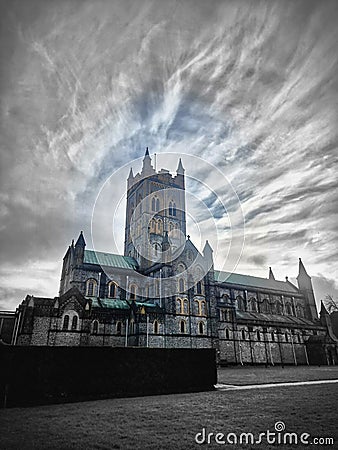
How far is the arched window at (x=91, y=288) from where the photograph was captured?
4366 centimetres

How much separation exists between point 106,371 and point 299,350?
49285 mm

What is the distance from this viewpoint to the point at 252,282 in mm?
65188

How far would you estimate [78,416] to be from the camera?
→ 31.7 feet

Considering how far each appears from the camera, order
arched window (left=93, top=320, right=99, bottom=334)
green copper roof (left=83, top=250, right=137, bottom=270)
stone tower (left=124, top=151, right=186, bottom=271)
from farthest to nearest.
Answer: stone tower (left=124, top=151, right=186, bottom=271) < green copper roof (left=83, top=250, right=137, bottom=270) < arched window (left=93, top=320, right=99, bottom=334)

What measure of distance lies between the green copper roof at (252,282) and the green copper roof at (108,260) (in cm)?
1798

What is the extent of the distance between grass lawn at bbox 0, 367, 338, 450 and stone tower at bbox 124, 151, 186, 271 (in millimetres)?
39509

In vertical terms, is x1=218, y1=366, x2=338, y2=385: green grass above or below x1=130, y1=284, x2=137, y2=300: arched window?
below

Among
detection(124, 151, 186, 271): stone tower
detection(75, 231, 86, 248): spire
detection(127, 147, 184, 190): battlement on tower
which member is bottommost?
detection(75, 231, 86, 248): spire

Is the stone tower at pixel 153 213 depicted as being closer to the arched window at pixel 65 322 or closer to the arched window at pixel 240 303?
the arched window at pixel 240 303

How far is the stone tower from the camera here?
176ft

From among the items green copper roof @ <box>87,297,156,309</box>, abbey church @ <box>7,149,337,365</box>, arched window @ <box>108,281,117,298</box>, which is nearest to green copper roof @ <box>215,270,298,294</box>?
abbey church @ <box>7,149,337,365</box>

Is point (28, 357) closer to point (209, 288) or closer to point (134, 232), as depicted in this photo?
point (209, 288)

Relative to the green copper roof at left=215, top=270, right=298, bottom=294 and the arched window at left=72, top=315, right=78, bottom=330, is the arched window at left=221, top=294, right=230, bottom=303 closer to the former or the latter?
the green copper roof at left=215, top=270, right=298, bottom=294

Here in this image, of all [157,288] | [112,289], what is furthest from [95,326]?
[157,288]
